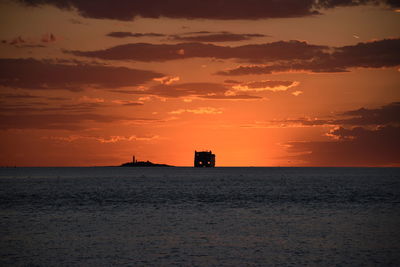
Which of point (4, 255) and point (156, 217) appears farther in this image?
point (156, 217)

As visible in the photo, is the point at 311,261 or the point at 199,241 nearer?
the point at 311,261

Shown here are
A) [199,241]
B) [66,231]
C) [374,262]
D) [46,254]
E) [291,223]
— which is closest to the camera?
[374,262]

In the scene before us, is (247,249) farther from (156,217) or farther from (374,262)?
(156,217)

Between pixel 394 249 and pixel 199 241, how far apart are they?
16.1m

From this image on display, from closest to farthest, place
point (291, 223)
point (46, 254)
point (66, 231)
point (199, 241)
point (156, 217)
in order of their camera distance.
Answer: point (46, 254), point (199, 241), point (66, 231), point (291, 223), point (156, 217)

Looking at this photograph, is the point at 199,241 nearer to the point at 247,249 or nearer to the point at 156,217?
the point at 247,249

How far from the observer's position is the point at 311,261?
40312 mm

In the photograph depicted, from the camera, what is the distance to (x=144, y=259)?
135 feet

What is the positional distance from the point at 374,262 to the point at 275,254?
7.32m

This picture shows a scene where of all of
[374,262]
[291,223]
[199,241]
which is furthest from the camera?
[291,223]

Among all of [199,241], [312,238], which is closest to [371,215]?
[312,238]

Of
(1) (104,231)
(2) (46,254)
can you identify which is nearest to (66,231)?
(1) (104,231)

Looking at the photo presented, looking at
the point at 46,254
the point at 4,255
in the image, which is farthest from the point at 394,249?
the point at 4,255

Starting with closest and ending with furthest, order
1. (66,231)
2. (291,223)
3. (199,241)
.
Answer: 1. (199,241)
2. (66,231)
3. (291,223)
